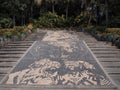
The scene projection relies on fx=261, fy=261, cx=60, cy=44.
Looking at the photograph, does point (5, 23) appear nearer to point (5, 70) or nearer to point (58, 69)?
point (5, 70)

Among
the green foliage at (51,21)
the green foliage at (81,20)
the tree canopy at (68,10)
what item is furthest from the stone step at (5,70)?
the green foliage at (81,20)

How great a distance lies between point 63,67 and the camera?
34.6 feet

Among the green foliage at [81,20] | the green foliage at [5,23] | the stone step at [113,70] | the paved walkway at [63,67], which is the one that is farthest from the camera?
the green foliage at [81,20]

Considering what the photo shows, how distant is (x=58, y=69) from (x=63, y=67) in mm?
344

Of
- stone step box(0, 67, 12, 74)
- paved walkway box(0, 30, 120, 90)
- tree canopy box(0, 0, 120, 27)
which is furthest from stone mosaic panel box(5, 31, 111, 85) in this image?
tree canopy box(0, 0, 120, 27)

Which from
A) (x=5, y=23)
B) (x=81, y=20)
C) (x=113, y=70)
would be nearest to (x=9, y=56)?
(x=113, y=70)

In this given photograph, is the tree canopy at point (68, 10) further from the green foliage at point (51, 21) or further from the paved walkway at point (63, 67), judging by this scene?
the paved walkway at point (63, 67)

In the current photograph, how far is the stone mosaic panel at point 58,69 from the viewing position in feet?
29.4

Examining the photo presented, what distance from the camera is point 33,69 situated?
10266 millimetres

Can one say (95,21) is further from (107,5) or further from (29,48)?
(29,48)

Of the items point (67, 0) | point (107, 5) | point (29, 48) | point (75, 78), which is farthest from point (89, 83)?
point (67, 0)

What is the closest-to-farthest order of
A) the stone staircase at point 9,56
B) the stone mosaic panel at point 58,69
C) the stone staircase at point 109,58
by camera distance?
the stone mosaic panel at point 58,69
the stone staircase at point 109,58
the stone staircase at point 9,56

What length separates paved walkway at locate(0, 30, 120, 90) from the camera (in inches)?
344

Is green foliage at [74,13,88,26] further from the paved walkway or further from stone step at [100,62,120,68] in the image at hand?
stone step at [100,62,120,68]
